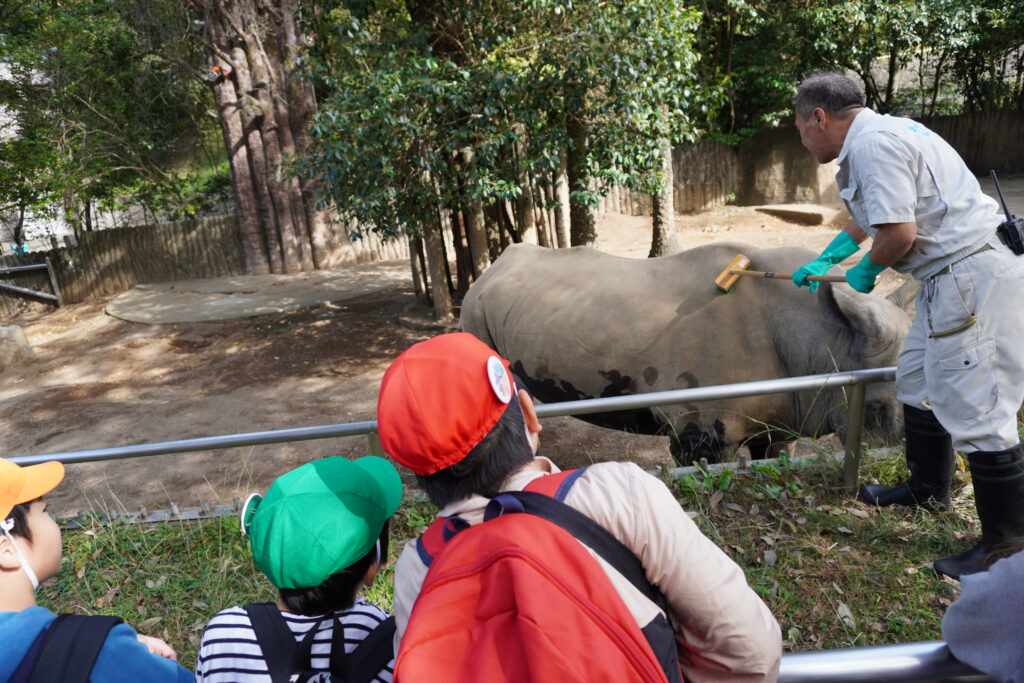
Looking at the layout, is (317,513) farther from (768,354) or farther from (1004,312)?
(768,354)

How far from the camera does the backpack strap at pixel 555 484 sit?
142 centimetres

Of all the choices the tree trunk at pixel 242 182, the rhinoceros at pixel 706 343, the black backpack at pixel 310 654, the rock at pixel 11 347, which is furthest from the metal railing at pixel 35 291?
the black backpack at pixel 310 654

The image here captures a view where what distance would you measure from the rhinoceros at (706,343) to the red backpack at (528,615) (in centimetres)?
309

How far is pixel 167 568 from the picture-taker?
3.54m

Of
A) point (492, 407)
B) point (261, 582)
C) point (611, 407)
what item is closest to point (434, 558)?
point (492, 407)

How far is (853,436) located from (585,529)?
8.22 ft

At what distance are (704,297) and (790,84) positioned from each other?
46.2ft

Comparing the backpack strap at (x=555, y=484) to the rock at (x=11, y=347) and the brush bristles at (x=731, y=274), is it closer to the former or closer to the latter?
the brush bristles at (x=731, y=274)

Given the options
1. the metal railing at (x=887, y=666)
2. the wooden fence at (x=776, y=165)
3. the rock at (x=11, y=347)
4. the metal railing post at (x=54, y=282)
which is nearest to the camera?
the metal railing at (x=887, y=666)

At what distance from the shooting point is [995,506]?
2.89 meters

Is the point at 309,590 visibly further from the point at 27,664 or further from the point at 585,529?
the point at 585,529

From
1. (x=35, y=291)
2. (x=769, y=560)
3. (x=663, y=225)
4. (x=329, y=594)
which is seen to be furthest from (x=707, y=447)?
(x=35, y=291)

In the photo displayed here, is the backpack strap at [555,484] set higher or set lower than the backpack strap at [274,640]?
higher

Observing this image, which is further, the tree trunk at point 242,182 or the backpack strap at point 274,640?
the tree trunk at point 242,182
